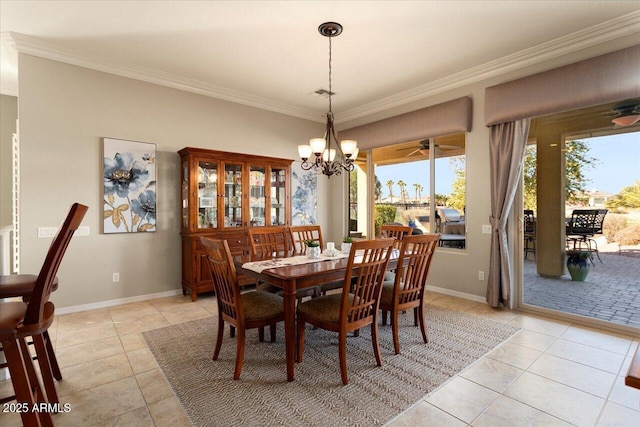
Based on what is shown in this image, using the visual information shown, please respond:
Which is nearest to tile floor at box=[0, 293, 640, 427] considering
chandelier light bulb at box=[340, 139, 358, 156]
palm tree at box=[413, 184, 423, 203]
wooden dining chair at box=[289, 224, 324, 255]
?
wooden dining chair at box=[289, 224, 324, 255]

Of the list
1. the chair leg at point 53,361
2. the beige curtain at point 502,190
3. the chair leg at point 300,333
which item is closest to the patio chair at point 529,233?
the beige curtain at point 502,190

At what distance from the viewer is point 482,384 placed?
2.15 meters

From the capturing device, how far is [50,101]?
341cm

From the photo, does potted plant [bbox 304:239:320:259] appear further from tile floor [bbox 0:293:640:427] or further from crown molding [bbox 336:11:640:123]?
crown molding [bbox 336:11:640:123]

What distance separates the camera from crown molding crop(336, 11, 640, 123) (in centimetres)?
288

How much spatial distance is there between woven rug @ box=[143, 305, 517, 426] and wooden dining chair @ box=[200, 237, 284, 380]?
20 cm

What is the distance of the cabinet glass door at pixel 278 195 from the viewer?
190 inches

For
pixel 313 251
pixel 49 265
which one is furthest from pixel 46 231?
pixel 313 251

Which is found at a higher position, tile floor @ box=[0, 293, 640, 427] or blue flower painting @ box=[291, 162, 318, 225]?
blue flower painting @ box=[291, 162, 318, 225]

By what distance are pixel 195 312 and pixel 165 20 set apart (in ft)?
9.87

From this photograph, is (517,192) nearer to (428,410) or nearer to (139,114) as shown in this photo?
(428,410)

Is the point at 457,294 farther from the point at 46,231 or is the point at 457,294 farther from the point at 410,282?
the point at 46,231

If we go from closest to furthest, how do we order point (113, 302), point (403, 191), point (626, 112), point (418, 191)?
point (626, 112), point (113, 302), point (418, 191), point (403, 191)

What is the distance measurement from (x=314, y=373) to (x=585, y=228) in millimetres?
3192
